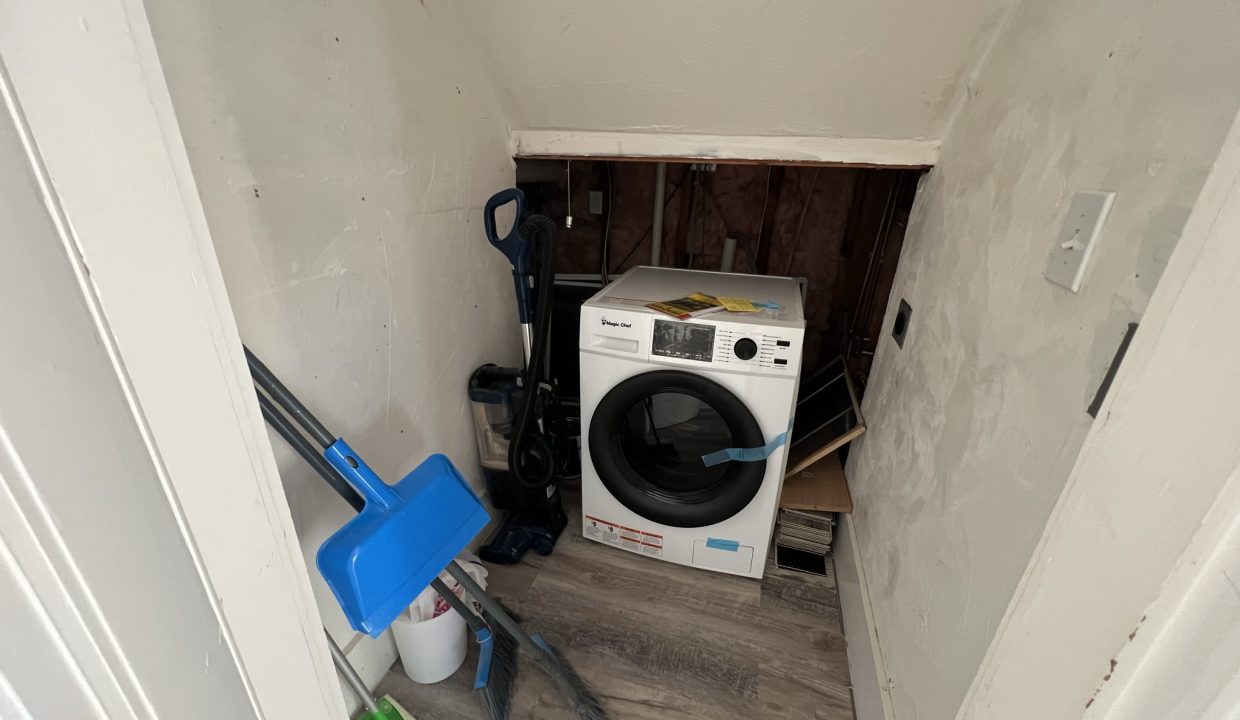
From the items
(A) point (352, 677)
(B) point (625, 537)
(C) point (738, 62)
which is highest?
(C) point (738, 62)

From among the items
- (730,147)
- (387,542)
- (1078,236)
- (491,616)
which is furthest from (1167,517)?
(730,147)

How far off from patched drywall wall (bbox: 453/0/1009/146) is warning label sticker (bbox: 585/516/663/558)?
1188 millimetres

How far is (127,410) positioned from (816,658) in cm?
148

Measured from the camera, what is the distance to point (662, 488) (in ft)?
4.94

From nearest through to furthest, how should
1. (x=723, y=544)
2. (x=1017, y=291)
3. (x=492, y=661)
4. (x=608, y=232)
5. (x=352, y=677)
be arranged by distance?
(x=1017, y=291) → (x=352, y=677) → (x=492, y=661) → (x=723, y=544) → (x=608, y=232)

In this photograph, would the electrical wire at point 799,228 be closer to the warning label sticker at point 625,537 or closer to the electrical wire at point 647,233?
the electrical wire at point 647,233

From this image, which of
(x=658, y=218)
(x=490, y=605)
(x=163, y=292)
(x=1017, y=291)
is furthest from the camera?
(x=658, y=218)

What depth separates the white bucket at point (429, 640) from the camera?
45.7 inches

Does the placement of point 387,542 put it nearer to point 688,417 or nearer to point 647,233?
point 688,417

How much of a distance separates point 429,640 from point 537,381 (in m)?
0.66

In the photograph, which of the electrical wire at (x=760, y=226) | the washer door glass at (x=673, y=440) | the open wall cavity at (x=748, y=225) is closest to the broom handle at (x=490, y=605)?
the washer door glass at (x=673, y=440)

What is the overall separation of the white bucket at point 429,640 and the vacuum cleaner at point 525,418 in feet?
1.16

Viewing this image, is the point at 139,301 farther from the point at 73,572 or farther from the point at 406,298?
the point at 406,298

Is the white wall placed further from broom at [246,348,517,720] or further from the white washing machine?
broom at [246,348,517,720]
